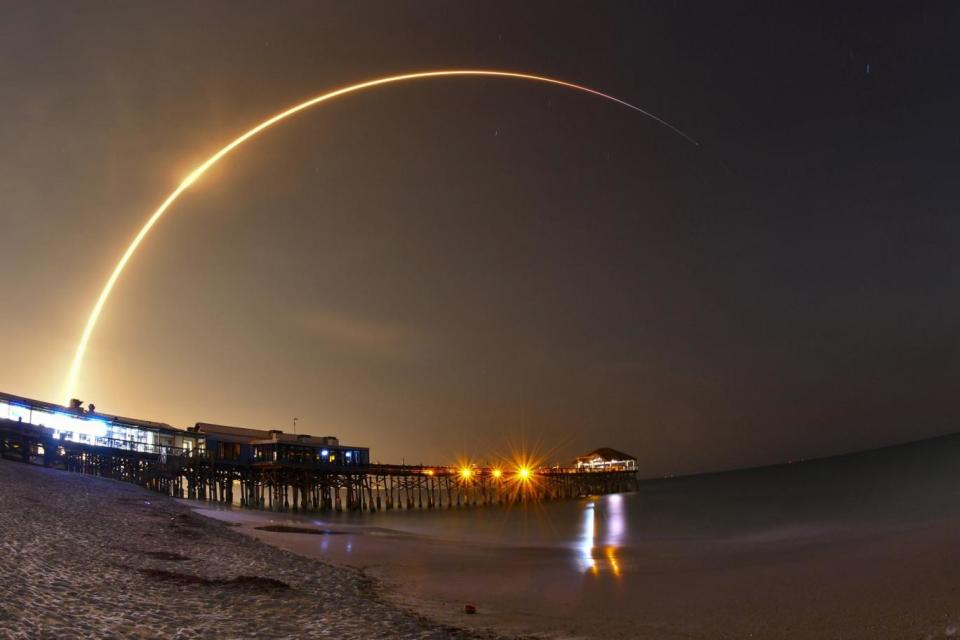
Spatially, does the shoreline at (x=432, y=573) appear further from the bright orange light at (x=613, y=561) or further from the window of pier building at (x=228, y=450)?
the window of pier building at (x=228, y=450)

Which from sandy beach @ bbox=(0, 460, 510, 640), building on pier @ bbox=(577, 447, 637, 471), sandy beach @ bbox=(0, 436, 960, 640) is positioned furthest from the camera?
building on pier @ bbox=(577, 447, 637, 471)

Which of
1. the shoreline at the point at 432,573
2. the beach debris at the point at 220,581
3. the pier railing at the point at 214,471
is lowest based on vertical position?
the pier railing at the point at 214,471

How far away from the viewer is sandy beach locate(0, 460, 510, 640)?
684cm

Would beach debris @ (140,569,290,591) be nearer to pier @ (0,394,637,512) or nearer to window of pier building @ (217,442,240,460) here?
pier @ (0,394,637,512)

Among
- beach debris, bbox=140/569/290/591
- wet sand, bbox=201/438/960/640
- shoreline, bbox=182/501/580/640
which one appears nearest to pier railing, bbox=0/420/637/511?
shoreline, bbox=182/501/580/640

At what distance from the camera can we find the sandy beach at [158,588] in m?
6.84

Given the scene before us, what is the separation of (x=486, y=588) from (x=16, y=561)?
10.8m

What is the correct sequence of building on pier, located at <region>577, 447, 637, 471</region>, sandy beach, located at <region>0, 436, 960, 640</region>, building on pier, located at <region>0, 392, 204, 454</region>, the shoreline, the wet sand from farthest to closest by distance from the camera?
building on pier, located at <region>577, 447, 637, 471</region>
building on pier, located at <region>0, 392, 204, 454</region>
the wet sand
the shoreline
sandy beach, located at <region>0, 436, 960, 640</region>

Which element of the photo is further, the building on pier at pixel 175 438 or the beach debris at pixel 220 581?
the building on pier at pixel 175 438

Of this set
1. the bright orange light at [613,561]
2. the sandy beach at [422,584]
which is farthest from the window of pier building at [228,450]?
the bright orange light at [613,561]

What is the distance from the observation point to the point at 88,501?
19.2 meters

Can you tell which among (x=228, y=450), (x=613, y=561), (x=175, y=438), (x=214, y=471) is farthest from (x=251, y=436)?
(x=613, y=561)

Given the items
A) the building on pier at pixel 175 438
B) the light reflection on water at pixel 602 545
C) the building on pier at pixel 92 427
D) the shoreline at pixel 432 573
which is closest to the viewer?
the shoreline at pixel 432 573

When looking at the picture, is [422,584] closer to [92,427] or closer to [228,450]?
[92,427]
